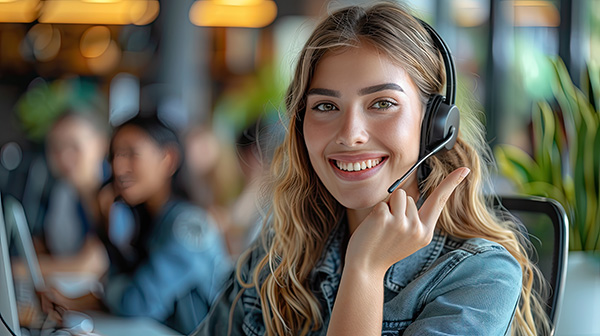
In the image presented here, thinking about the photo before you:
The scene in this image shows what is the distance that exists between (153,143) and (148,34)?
263 cm

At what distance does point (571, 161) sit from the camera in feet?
6.49

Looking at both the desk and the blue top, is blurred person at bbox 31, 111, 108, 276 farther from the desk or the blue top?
the desk

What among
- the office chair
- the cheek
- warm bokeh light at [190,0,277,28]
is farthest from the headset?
warm bokeh light at [190,0,277,28]

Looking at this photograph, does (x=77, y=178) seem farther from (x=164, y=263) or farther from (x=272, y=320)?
(x=272, y=320)

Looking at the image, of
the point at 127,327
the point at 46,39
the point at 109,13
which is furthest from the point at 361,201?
the point at 46,39

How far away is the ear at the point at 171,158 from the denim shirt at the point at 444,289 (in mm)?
1405

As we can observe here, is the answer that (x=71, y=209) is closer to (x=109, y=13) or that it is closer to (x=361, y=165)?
(x=109, y=13)

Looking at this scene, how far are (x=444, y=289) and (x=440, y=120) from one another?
10.6 inches

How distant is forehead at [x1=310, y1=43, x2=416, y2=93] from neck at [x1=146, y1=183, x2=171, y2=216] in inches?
58.7

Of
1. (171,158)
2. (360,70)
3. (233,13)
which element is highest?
(233,13)

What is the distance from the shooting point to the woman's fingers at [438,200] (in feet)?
3.12

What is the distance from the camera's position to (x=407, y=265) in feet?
3.53

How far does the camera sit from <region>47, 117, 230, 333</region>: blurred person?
218cm

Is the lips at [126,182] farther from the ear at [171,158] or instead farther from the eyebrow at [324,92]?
the eyebrow at [324,92]
